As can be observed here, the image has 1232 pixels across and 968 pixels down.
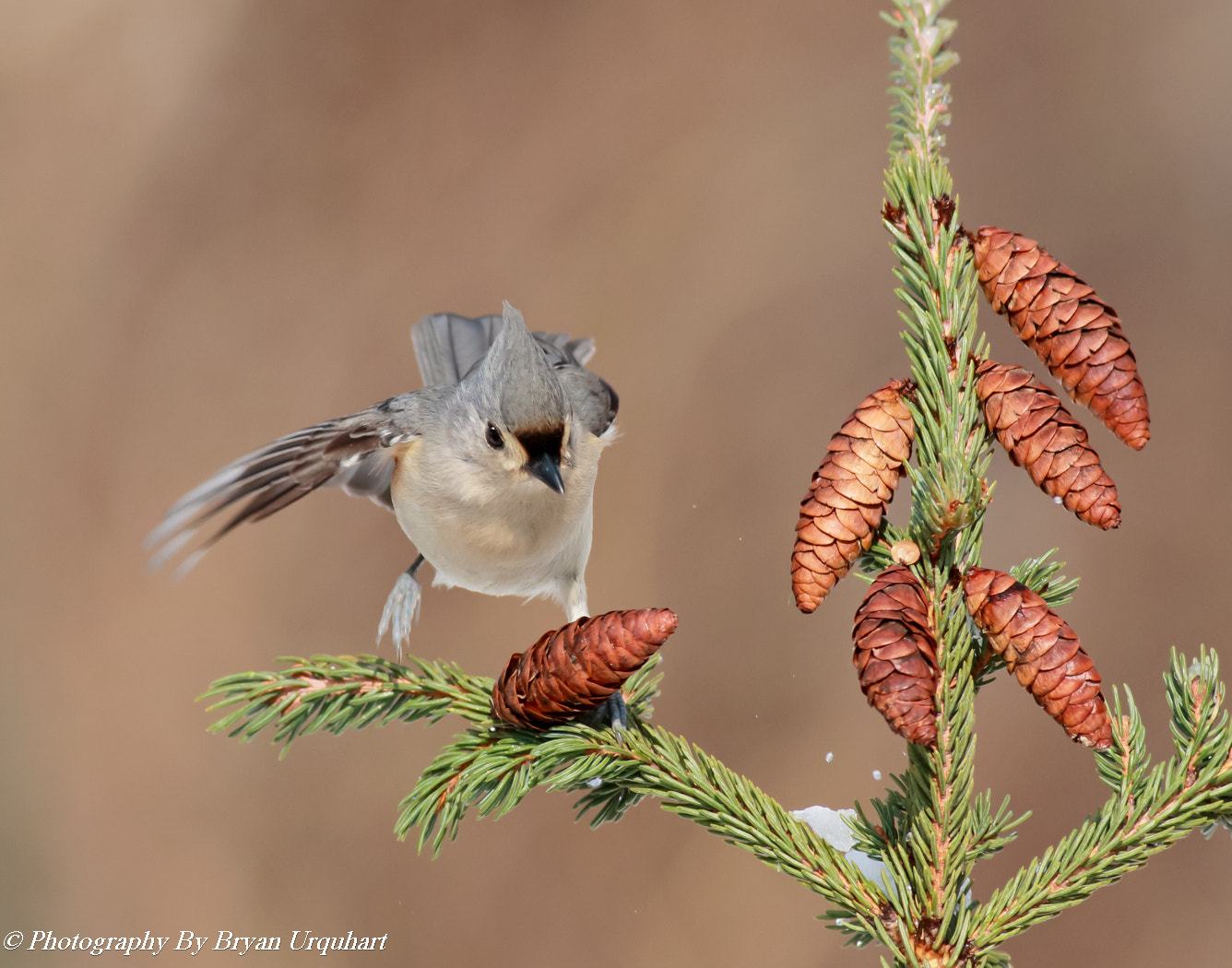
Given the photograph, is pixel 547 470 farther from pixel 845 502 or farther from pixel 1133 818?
pixel 1133 818

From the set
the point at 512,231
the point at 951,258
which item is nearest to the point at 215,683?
the point at 951,258

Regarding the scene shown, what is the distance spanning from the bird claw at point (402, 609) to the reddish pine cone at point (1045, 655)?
95 centimetres

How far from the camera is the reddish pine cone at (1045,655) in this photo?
0.65 meters

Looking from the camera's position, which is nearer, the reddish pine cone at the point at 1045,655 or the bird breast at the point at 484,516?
the reddish pine cone at the point at 1045,655

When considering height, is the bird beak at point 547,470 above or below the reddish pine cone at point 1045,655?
above

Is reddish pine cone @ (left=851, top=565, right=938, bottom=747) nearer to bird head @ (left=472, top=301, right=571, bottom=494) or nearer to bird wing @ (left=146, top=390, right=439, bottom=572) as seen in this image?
bird head @ (left=472, top=301, right=571, bottom=494)

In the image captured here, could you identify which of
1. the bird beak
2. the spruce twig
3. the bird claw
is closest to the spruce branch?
the spruce twig

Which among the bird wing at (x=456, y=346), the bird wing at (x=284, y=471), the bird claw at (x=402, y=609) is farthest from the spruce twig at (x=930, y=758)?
the bird wing at (x=456, y=346)

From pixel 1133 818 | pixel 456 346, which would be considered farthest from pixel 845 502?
pixel 456 346

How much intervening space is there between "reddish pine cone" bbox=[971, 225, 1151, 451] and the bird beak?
546 mm

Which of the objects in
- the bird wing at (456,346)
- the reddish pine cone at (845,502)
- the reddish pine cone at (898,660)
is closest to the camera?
the reddish pine cone at (898,660)

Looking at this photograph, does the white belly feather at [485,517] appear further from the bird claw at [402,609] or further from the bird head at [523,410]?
the bird claw at [402,609]

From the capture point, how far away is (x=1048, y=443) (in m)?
0.69

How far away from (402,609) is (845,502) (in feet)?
3.14
